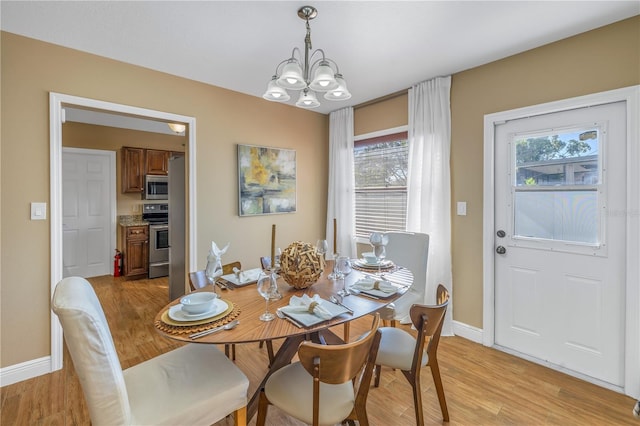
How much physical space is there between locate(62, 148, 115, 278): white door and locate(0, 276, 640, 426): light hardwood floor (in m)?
3.08

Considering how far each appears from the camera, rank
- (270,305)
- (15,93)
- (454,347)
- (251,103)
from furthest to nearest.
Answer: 1. (251,103)
2. (454,347)
3. (15,93)
4. (270,305)

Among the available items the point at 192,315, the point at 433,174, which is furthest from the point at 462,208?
the point at 192,315

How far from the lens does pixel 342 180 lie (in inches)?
157

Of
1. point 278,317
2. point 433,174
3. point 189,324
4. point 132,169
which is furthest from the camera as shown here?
point 132,169

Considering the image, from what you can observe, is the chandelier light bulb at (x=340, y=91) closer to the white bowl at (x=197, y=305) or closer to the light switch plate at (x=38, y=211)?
the white bowl at (x=197, y=305)

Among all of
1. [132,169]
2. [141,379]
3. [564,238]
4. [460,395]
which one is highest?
[132,169]

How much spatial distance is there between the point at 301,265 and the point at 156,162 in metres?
4.84

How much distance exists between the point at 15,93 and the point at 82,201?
130 inches

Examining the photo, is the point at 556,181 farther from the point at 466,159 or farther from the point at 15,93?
the point at 15,93

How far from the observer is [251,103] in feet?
11.4

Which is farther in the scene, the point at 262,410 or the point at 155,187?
the point at 155,187

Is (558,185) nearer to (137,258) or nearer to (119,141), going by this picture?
(137,258)

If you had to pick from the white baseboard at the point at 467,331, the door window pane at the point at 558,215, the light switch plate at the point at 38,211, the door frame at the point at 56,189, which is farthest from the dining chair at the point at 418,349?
the light switch plate at the point at 38,211

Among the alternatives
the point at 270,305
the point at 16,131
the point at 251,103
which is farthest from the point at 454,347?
the point at 16,131
